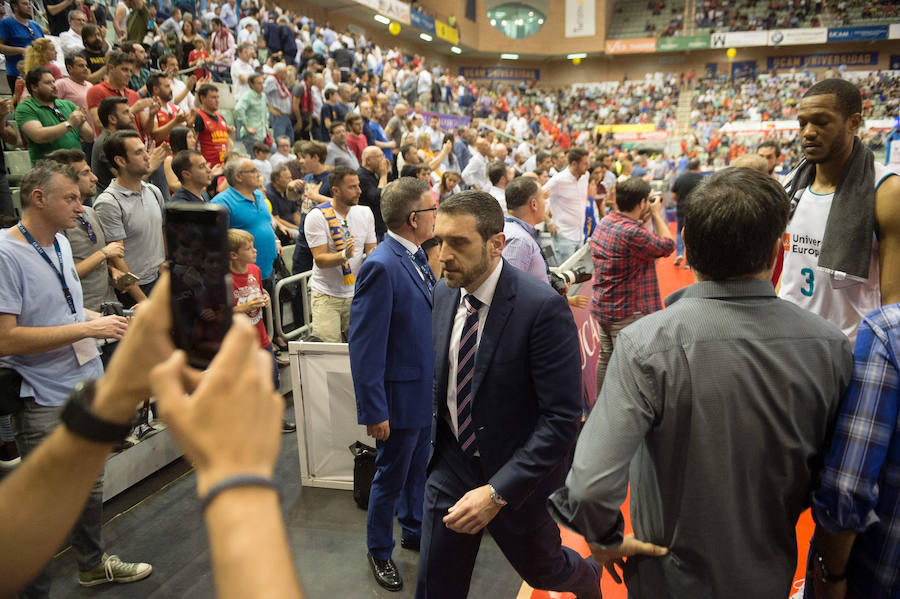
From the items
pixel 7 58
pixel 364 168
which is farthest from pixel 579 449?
pixel 7 58

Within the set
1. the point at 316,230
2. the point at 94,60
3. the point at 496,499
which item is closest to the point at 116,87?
the point at 94,60

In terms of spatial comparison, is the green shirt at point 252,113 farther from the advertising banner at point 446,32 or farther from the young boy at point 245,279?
the advertising banner at point 446,32

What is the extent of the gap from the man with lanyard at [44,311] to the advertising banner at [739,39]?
3433cm

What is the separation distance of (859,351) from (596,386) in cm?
352

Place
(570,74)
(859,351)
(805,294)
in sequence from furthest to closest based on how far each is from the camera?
(570,74) → (805,294) → (859,351)

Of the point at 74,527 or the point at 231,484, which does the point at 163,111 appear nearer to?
the point at 74,527

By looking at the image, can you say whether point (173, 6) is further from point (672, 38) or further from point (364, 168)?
point (672, 38)

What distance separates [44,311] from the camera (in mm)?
2670

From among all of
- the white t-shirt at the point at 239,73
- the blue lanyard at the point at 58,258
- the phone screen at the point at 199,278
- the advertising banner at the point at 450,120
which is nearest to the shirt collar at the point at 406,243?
the blue lanyard at the point at 58,258

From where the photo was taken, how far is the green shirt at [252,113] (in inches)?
346

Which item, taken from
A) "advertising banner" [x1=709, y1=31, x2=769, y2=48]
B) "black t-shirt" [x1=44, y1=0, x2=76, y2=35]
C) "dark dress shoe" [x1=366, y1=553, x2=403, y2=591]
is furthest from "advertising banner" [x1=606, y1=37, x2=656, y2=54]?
"dark dress shoe" [x1=366, y1=553, x2=403, y2=591]

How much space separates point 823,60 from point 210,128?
33.6m

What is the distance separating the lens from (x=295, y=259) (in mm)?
5309

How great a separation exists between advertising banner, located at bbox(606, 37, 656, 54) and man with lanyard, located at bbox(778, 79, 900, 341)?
33233mm
